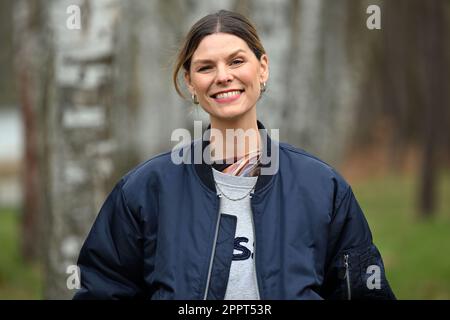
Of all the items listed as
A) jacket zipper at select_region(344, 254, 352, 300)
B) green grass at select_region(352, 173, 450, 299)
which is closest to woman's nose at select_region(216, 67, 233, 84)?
jacket zipper at select_region(344, 254, 352, 300)

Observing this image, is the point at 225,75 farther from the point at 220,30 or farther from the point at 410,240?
the point at 410,240

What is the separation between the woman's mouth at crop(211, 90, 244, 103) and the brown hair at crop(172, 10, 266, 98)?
18 centimetres

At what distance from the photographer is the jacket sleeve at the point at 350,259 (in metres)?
3.54

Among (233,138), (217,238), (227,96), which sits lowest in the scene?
(217,238)

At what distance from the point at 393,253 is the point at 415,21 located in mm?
14235

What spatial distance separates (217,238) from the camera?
11.2ft

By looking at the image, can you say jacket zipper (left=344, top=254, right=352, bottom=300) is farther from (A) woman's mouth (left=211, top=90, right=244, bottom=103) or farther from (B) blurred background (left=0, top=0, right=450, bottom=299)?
(B) blurred background (left=0, top=0, right=450, bottom=299)

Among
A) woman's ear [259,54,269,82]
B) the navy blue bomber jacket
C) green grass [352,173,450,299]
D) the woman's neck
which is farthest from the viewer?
green grass [352,173,450,299]

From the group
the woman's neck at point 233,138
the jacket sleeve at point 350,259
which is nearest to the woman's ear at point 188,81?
the woman's neck at point 233,138

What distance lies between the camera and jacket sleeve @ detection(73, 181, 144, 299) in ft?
11.6

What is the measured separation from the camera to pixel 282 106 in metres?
8.75

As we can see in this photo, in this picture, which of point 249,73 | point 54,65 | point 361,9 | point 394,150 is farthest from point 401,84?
point 249,73

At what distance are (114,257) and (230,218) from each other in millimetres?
477

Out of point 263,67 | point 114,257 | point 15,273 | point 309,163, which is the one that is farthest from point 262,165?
point 15,273
